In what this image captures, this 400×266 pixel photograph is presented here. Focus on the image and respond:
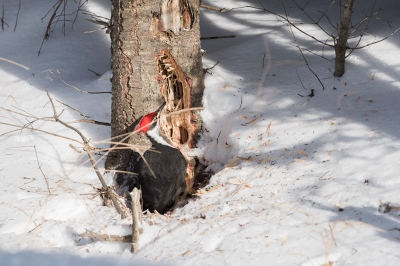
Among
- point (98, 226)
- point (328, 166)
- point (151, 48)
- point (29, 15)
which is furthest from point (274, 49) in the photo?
point (29, 15)

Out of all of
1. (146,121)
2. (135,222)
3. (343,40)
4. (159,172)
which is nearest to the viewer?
(135,222)

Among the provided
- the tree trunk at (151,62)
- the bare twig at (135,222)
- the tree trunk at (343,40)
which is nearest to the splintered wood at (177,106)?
the tree trunk at (151,62)

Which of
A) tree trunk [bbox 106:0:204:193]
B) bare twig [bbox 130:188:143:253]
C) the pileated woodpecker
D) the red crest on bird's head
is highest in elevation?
tree trunk [bbox 106:0:204:193]

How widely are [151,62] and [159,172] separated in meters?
0.80

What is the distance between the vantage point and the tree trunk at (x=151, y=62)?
2.97 meters

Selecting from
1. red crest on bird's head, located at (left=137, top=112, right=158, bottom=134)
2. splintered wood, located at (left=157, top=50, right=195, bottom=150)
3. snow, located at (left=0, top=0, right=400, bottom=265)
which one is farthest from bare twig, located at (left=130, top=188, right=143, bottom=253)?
Result: splintered wood, located at (left=157, top=50, right=195, bottom=150)

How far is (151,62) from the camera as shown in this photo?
3.03 m

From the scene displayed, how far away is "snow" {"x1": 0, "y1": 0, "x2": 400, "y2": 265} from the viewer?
2047 millimetres

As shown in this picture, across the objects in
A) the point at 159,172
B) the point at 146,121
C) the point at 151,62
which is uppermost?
the point at 151,62

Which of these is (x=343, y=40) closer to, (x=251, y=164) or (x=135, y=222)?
(x=251, y=164)

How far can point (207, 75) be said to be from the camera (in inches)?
140

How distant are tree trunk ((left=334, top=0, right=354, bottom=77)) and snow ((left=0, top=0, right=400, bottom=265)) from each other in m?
0.12

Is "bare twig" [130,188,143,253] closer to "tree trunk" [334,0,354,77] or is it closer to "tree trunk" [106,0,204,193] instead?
"tree trunk" [106,0,204,193]

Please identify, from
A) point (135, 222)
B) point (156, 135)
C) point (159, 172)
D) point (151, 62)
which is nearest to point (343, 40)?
point (151, 62)
